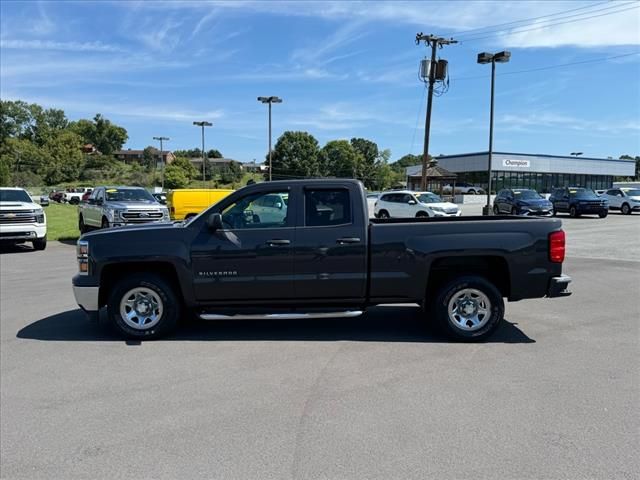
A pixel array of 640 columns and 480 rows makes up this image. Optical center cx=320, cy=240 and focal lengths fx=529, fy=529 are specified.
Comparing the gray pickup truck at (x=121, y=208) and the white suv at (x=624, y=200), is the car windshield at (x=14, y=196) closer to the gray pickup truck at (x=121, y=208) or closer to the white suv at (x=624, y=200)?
the gray pickup truck at (x=121, y=208)

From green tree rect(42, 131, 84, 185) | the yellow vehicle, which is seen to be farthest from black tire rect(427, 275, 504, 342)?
green tree rect(42, 131, 84, 185)

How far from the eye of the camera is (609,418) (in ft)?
13.1

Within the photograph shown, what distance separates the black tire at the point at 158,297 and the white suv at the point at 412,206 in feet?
65.8

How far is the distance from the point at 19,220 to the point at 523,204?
78.3 feet

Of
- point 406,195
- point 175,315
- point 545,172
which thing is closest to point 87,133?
point 545,172

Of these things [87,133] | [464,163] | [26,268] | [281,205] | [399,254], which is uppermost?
[87,133]

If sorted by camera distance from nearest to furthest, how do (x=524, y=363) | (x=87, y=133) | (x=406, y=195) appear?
(x=524, y=363) < (x=406, y=195) < (x=87, y=133)

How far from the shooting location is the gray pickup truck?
A: 1686cm

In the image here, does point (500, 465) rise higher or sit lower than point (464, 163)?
lower

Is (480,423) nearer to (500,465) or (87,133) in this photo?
(500,465)

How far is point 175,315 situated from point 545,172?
Result: 248 ft

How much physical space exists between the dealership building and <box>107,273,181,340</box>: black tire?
61291 millimetres

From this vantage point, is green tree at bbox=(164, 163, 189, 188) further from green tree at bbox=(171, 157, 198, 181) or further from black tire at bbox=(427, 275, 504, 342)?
black tire at bbox=(427, 275, 504, 342)

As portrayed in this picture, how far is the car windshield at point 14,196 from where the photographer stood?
51.6 ft
